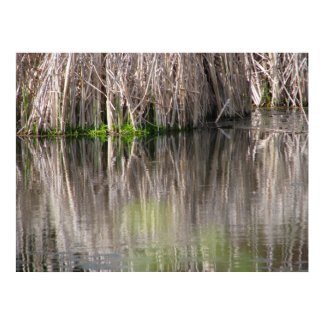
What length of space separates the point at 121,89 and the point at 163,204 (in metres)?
2.70

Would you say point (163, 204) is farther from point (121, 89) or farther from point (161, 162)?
point (121, 89)

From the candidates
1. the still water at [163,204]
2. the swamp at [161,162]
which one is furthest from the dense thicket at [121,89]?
the still water at [163,204]

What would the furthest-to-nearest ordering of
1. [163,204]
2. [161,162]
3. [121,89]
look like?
[121,89] < [161,162] < [163,204]

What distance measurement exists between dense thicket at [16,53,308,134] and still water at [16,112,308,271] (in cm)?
28

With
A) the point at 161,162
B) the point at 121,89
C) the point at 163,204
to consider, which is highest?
the point at 121,89

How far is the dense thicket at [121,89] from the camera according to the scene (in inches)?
307

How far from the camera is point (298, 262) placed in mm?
4715

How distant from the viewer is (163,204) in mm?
5723

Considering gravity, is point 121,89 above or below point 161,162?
above

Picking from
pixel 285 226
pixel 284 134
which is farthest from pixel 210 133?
pixel 285 226

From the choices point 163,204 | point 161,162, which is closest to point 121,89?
point 161,162

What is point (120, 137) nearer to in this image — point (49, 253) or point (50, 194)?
point (50, 194)

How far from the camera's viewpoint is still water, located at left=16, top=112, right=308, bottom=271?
476 cm
